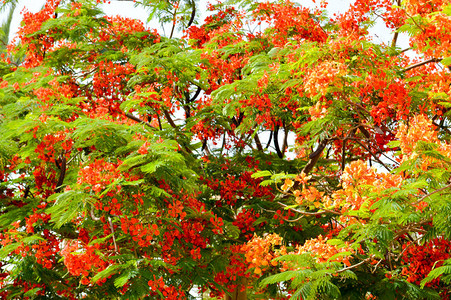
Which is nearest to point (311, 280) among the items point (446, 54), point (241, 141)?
point (446, 54)

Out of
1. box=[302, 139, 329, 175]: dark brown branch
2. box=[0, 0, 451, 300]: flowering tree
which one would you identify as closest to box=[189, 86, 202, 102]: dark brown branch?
box=[0, 0, 451, 300]: flowering tree

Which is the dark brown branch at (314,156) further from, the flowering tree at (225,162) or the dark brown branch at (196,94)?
the dark brown branch at (196,94)

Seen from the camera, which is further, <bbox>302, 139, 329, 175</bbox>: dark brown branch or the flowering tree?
<bbox>302, 139, 329, 175</bbox>: dark brown branch

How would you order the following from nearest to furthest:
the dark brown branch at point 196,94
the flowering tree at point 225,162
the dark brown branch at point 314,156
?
1. the flowering tree at point 225,162
2. the dark brown branch at point 314,156
3. the dark brown branch at point 196,94

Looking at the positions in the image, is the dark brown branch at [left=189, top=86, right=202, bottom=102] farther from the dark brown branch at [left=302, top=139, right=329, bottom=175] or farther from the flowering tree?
the dark brown branch at [left=302, top=139, right=329, bottom=175]

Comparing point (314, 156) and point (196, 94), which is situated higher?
point (196, 94)

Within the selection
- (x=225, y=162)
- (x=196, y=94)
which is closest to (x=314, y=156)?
(x=225, y=162)

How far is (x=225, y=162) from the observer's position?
29.3ft

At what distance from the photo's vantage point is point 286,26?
9.28m

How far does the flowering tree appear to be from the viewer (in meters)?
5.12

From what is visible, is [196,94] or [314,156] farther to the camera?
[196,94]

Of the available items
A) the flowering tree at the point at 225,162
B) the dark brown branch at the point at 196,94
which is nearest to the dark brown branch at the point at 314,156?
the flowering tree at the point at 225,162

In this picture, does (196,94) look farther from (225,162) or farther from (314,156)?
(314,156)

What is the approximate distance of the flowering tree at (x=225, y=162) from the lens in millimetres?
5117
